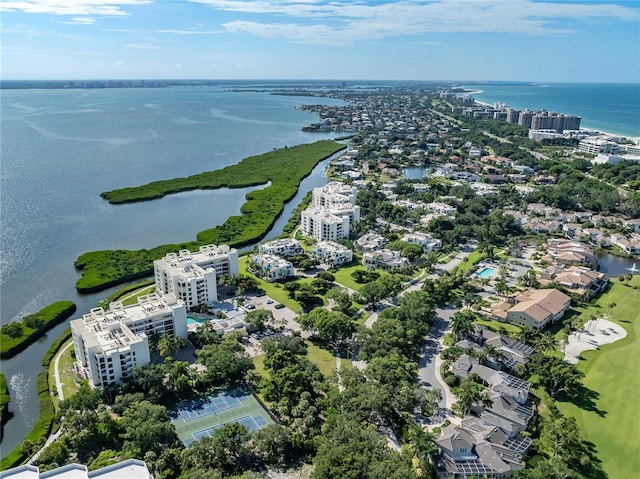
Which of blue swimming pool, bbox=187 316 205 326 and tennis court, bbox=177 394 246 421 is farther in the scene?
blue swimming pool, bbox=187 316 205 326

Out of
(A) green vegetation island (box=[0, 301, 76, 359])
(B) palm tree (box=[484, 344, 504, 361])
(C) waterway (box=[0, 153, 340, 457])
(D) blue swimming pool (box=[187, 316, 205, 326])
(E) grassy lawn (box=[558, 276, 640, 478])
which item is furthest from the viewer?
(D) blue swimming pool (box=[187, 316, 205, 326])

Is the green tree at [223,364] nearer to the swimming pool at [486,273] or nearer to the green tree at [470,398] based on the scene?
the green tree at [470,398]

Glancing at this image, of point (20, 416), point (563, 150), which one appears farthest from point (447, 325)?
point (563, 150)

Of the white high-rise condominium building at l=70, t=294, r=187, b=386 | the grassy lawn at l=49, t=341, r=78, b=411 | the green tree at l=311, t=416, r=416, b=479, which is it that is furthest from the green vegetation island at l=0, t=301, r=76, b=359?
the green tree at l=311, t=416, r=416, b=479

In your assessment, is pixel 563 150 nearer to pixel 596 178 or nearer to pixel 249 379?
pixel 596 178

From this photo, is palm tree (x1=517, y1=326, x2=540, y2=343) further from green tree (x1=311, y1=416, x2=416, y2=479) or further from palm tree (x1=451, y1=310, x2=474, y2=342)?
green tree (x1=311, y1=416, x2=416, y2=479)

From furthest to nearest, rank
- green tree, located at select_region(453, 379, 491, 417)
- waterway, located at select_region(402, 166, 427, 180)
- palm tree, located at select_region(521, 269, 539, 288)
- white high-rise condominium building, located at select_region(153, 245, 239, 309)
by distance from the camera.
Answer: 1. waterway, located at select_region(402, 166, 427, 180)
2. palm tree, located at select_region(521, 269, 539, 288)
3. white high-rise condominium building, located at select_region(153, 245, 239, 309)
4. green tree, located at select_region(453, 379, 491, 417)

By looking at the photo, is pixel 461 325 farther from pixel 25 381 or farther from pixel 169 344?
pixel 25 381
